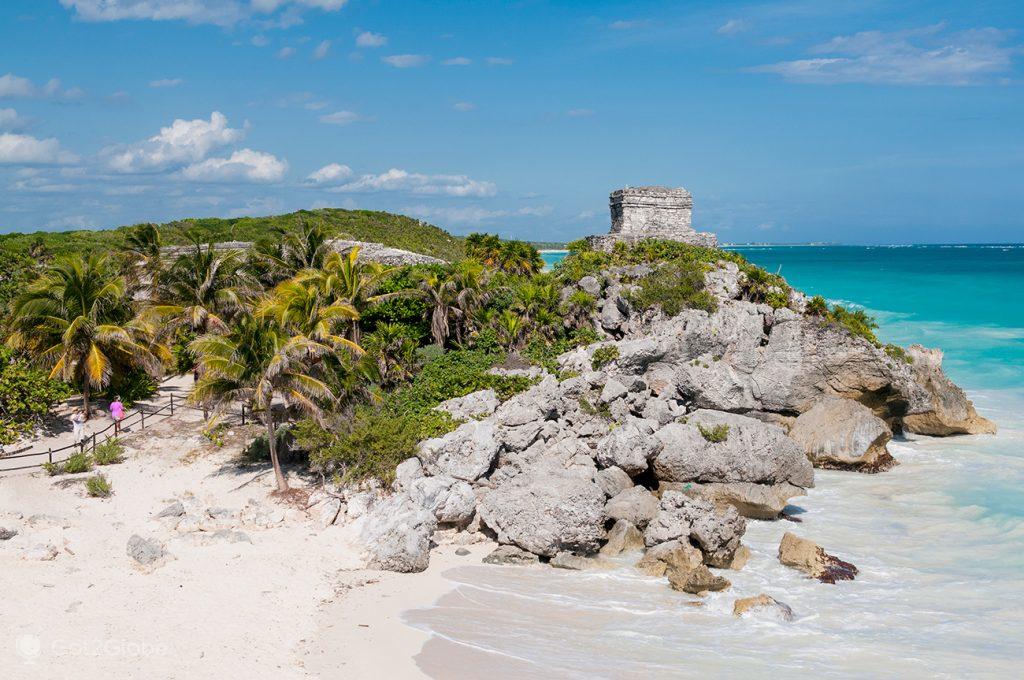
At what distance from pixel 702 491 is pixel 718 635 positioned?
5206 mm

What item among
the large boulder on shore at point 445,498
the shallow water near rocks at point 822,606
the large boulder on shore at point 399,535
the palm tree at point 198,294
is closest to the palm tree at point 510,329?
the palm tree at point 198,294

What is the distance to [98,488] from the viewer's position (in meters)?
16.0

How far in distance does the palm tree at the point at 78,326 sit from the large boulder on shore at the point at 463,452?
9.61 meters

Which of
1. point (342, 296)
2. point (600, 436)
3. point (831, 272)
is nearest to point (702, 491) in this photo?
point (600, 436)

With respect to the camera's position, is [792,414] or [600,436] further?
[792,414]

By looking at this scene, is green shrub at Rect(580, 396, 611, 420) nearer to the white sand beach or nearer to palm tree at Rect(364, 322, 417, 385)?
the white sand beach

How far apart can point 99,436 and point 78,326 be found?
3.12m

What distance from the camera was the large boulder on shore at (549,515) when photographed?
14.6 metres

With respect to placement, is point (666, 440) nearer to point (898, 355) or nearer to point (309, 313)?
point (898, 355)

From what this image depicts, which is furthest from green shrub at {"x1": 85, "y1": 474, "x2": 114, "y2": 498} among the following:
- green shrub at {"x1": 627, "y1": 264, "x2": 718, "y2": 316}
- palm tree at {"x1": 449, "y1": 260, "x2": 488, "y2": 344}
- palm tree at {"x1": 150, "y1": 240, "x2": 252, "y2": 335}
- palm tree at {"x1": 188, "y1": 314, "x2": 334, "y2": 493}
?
green shrub at {"x1": 627, "y1": 264, "x2": 718, "y2": 316}

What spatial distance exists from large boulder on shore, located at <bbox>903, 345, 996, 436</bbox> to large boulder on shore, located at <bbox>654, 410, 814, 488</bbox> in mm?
7644

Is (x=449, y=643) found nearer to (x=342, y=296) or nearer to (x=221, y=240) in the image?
(x=342, y=296)

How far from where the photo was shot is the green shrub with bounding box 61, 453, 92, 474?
17.1 metres

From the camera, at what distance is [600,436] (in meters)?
18.4
